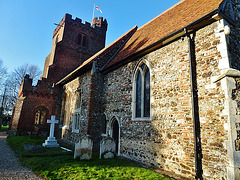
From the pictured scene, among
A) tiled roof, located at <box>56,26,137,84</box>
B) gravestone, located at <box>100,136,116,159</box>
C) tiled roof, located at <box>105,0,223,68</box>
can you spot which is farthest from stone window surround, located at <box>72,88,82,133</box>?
gravestone, located at <box>100,136,116,159</box>

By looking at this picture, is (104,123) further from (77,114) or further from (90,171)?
(90,171)

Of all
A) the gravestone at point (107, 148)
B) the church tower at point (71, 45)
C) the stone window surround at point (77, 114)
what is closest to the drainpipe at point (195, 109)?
the gravestone at point (107, 148)

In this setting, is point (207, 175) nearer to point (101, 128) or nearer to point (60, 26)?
point (101, 128)

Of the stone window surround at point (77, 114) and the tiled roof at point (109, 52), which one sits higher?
the tiled roof at point (109, 52)

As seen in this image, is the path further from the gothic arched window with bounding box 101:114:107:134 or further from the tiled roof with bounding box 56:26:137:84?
the tiled roof with bounding box 56:26:137:84

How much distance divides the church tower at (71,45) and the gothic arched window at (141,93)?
1269 centimetres

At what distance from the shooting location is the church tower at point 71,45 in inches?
717

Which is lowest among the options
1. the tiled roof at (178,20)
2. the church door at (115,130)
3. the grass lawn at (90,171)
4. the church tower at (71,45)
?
the grass lawn at (90,171)

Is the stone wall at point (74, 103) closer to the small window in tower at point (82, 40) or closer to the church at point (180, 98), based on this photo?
the church at point (180, 98)

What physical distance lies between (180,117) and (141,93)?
2.42m

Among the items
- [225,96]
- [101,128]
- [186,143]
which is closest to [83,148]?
[101,128]

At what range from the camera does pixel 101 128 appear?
9680 millimetres

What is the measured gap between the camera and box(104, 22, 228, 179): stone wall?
444 centimetres

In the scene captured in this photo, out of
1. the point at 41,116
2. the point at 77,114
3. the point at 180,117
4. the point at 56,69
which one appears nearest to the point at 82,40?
the point at 56,69
